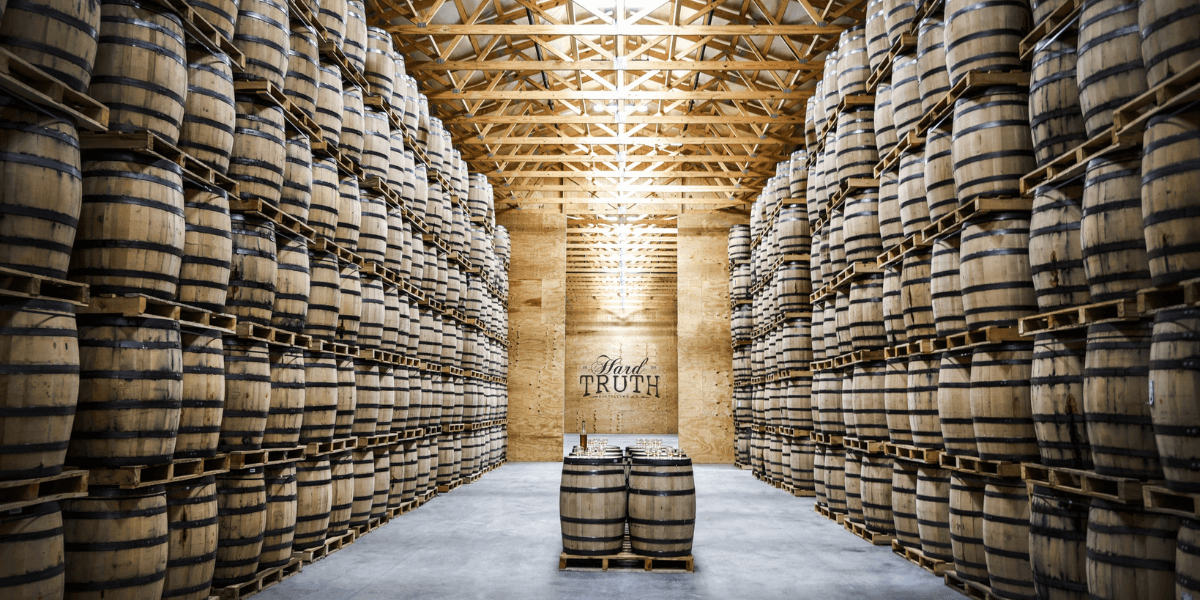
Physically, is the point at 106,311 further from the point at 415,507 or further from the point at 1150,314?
the point at 415,507

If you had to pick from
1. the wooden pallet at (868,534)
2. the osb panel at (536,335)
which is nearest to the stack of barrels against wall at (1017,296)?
the wooden pallet at (868,534)

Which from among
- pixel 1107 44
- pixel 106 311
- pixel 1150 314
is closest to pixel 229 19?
pixel 106 311

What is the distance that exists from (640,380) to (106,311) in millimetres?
33953

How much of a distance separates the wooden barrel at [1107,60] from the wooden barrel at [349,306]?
24.5 feet

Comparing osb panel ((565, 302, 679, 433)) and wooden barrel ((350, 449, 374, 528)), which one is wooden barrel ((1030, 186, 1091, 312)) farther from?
osb panel ((565, 302, 679, 433))

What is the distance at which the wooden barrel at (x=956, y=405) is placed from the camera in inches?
237

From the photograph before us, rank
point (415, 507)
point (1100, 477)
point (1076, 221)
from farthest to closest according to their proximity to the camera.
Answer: point (415, 507) → point (1076, 221) → point (1100, 477)

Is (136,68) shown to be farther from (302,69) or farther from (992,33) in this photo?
(992,33)


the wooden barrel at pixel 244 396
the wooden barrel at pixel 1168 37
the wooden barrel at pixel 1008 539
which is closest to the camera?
the wooden barrel at pixel 1168 37

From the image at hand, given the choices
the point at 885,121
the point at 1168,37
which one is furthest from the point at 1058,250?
the point at 885,121

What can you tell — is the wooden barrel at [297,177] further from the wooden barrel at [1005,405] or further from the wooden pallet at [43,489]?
the wooden barrel at [1005,405]

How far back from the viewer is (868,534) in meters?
8.50

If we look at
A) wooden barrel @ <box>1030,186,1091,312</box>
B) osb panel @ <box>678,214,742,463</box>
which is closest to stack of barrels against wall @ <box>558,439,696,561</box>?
wooden barrel @ <box>1030,186,1091,312</box>

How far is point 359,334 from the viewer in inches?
365
